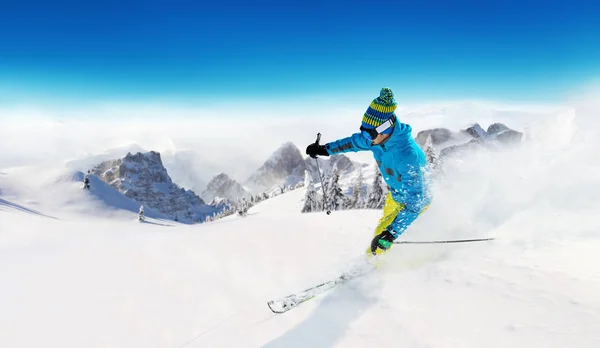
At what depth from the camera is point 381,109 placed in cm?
584

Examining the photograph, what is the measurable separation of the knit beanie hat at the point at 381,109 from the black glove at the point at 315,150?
1.83m

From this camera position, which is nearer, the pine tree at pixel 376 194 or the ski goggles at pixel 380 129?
the ski goggles at pixel 380 129

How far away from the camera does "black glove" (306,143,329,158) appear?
25.0 ft

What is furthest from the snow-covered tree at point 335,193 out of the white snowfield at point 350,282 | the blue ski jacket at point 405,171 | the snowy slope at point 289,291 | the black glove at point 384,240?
the black glove at point 384,240

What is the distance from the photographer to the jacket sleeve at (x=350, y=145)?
22.3ft

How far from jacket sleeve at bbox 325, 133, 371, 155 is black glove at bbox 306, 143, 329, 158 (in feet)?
0.32

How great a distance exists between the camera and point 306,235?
8.46 metres

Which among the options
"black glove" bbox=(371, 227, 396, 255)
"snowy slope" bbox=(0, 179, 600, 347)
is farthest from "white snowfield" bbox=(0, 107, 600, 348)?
"black glove" bbox=(371, 227, 396, 255)

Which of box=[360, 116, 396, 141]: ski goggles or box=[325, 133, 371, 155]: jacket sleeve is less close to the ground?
box=[360, 116, 396, 141]: ski goggles

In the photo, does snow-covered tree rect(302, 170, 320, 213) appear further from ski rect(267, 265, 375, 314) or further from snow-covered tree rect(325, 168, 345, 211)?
ski rect(267, 265, 375, 314)

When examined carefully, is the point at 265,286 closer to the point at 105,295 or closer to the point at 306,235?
the point at 105,295

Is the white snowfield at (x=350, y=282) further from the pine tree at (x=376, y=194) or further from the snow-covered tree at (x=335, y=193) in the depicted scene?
the snow-covered tree at (x=335, y=193)

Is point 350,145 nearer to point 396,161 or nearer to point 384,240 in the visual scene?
point 396,161

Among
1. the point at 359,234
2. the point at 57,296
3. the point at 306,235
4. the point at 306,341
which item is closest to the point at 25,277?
the point at 57,296
